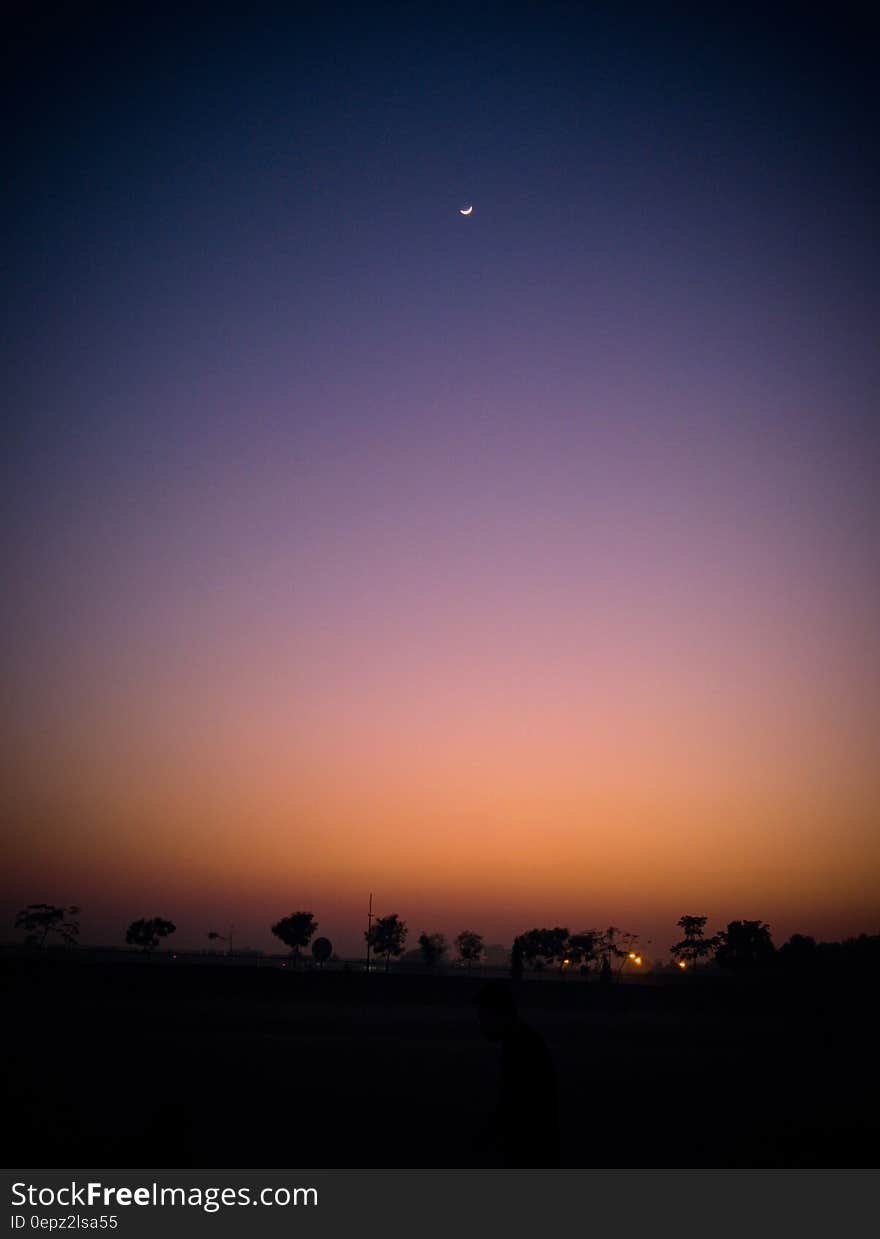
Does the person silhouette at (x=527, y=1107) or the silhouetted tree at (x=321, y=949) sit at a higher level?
the person silhouette at (x=527, y=1107)

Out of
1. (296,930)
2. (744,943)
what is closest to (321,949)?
(296,930)

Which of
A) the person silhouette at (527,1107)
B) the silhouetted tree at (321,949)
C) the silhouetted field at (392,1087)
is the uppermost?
the person silhouette at (527,1107)

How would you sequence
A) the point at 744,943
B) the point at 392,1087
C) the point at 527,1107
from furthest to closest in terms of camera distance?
the point at 744,943 < the point at 392,1087 < the point at 527,1107

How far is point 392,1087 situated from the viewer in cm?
1788

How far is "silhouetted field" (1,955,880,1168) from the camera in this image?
11.9 metres

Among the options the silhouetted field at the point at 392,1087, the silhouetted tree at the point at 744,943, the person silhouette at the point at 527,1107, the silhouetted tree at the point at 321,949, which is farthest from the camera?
the silhouetted tree at the point at 321,949

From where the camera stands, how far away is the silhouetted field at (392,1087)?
11867mm

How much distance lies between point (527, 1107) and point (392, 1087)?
15069 mm


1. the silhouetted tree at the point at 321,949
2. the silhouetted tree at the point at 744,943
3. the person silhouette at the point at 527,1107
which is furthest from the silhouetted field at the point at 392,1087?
the silhouetted tree at the point at 321,949

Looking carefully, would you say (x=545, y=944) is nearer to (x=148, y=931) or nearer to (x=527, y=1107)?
(x=148, y=931)

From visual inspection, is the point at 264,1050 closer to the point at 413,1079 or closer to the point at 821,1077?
the point at 413,1079

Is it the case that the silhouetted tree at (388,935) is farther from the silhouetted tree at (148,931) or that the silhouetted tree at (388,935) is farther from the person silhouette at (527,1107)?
the person silhouette at (527,1107)

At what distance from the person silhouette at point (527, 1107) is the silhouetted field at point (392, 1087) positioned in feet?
1.95

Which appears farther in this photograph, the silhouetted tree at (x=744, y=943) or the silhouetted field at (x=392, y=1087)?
the silhouetted tree at (x=744, y=943)
